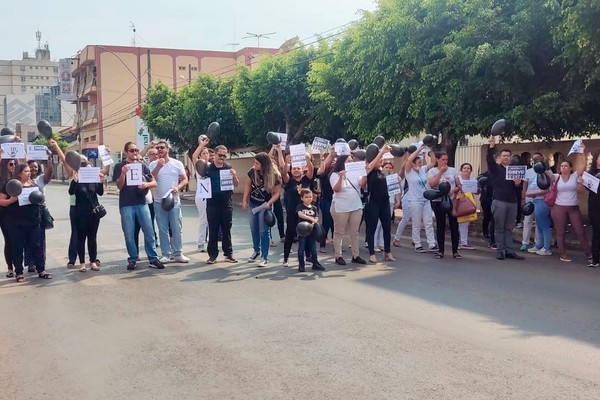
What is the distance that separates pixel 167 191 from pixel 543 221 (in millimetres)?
6511

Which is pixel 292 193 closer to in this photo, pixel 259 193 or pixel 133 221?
pixel 259 193

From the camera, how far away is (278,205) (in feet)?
42.0

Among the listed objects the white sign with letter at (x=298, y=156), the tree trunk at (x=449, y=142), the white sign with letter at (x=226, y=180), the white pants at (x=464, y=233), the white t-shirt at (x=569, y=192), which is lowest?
the white pants at (x=464, y=233)

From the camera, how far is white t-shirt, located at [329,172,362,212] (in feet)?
33.9

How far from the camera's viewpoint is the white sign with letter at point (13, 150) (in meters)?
9.42

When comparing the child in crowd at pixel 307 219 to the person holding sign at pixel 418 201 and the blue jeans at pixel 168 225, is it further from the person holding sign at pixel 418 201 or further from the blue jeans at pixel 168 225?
the person holding sign at pixel 418 201

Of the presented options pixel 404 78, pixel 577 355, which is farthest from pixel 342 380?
pixel 404 78

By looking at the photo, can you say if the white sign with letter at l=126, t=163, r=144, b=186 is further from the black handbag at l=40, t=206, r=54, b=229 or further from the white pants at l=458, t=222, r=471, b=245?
the white pants at l=458, t=222, r=471, b=245

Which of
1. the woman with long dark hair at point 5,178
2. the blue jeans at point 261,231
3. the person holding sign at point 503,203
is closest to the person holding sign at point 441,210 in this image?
the person holding sign at point 503,203

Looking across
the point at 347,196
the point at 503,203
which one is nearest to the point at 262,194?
the point at 347,196

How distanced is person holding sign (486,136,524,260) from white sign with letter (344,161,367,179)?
225 centimetres

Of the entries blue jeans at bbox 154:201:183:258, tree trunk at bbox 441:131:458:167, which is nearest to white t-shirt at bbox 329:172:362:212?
blue jeans at bbox 154:201:183:258

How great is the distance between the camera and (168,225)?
1073 cm

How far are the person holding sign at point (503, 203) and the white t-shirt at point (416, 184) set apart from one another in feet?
4.18
